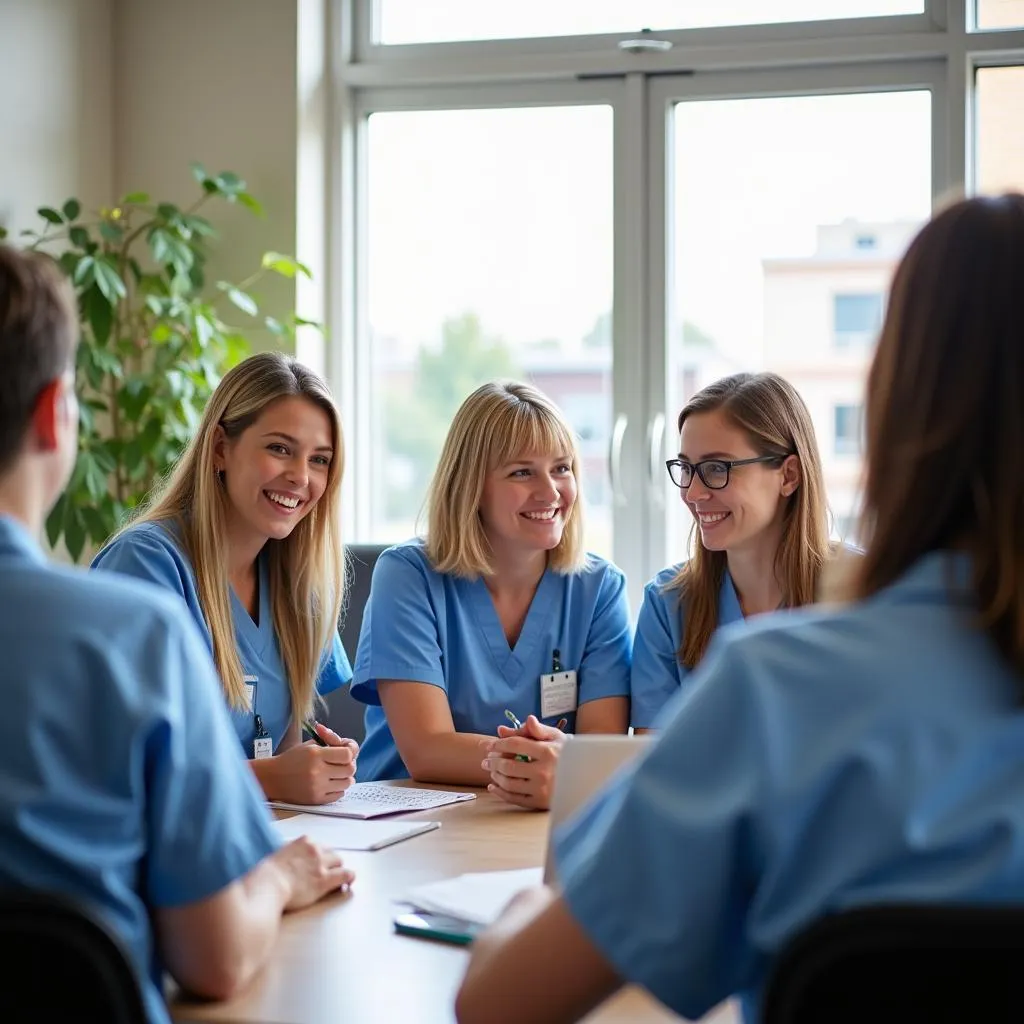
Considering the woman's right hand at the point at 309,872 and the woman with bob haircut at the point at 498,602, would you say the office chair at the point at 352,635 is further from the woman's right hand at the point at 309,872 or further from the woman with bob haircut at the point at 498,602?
the woman's right hand at the point at 309,872

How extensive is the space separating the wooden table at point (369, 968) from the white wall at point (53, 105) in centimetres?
244

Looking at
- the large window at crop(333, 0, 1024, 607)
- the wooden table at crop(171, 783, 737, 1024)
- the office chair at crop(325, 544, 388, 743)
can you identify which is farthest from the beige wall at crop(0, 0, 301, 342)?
the wooden table at crop(171, 783, 737, 1024)

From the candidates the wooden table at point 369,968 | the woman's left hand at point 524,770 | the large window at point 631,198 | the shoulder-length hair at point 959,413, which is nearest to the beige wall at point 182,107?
the large window at point 631,198

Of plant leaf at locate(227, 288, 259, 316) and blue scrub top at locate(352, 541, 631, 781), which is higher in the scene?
plant leaf at locate(227, 288, 259, 316)

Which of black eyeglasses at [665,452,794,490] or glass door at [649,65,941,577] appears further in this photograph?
glass door at [649,65,941,577]

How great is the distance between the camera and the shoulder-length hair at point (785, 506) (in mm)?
2504

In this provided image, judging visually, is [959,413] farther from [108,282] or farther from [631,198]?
[631,198]

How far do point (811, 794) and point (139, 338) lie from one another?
3249 mm

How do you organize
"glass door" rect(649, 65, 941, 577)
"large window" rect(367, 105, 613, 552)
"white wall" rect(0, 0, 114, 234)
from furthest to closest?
"large window" rect(367, 105, 613, 552), "glass door" rect(649, 65, 941, 577), "white wall" rect(0, 0, 114, 234)

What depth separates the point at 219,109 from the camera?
3822 mm

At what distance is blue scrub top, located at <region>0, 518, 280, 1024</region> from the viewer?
1.03 m

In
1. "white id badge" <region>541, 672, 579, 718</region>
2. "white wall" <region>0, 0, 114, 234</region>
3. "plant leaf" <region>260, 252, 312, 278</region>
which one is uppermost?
"white wall" <region>0, 0, 114, 234</region>

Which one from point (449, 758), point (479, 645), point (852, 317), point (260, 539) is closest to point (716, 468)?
point (479, 645)

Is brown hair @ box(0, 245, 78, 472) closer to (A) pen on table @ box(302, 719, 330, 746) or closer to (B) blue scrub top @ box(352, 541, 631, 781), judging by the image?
(A) pen on table @ box(302, 719, 330, 746)
